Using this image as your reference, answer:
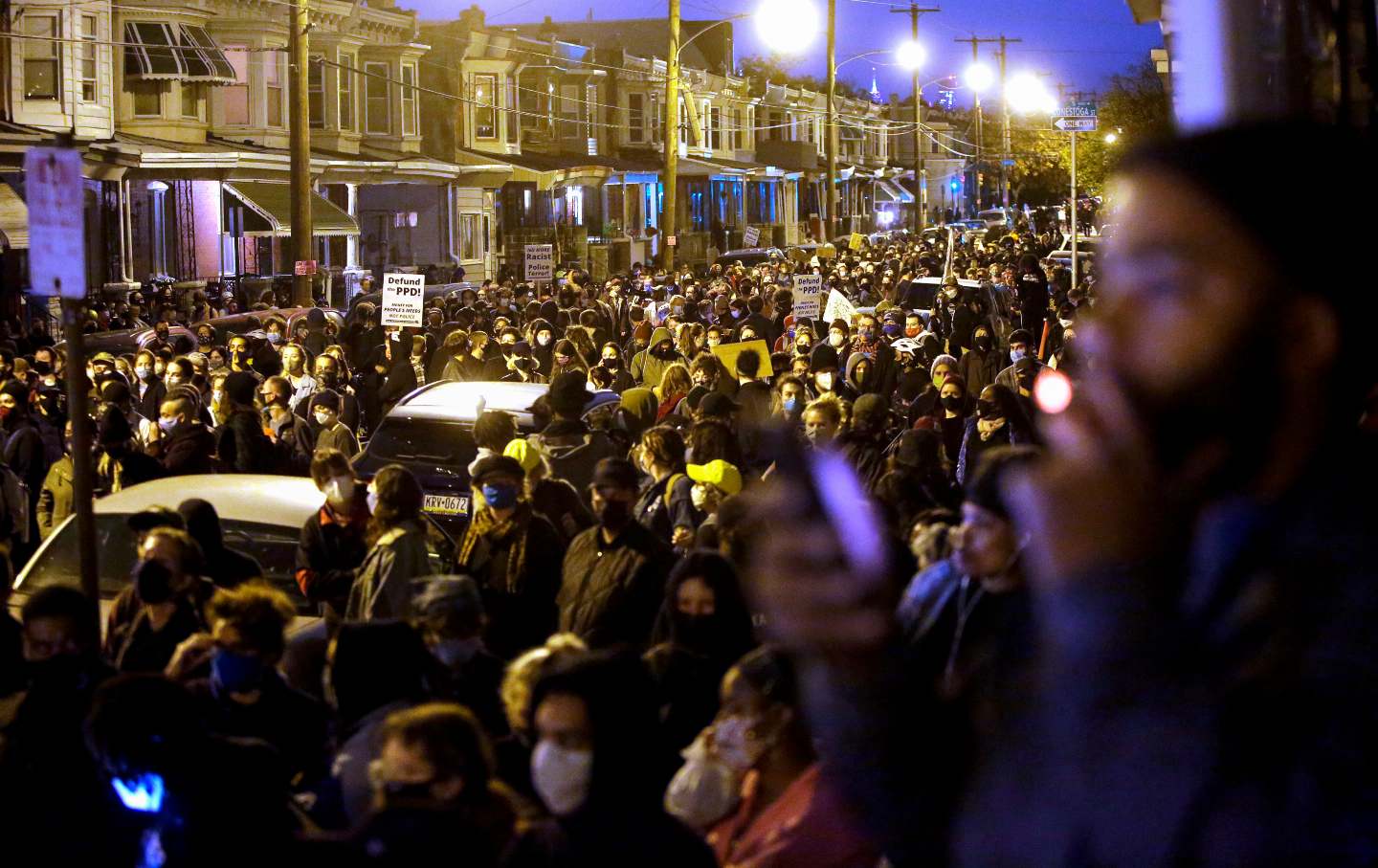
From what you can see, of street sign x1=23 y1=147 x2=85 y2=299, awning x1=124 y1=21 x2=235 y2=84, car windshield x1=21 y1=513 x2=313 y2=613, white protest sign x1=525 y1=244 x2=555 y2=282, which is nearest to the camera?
street sign x1=23 y1=147 x2=85 y2=299

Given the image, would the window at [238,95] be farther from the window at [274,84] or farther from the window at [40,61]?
the window at [40,61]

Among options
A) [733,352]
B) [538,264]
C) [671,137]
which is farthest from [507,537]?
[671,137]

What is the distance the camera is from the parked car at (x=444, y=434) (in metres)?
13.0

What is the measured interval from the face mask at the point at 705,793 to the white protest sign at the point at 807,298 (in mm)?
19144

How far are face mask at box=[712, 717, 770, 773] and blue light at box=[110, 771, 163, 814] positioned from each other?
1.33m

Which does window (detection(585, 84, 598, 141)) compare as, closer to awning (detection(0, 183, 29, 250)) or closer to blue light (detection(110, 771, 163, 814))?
awning (detection(0, 183, 29, 250))

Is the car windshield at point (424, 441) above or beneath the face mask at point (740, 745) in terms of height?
above

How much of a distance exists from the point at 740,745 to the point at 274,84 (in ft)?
148

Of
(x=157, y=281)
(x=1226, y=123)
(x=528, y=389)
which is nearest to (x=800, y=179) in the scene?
(x=157, y=281)

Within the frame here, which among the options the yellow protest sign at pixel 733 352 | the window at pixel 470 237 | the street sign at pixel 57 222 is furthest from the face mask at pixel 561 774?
the window at pixel 470 237

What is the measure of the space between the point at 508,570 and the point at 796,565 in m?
6.74

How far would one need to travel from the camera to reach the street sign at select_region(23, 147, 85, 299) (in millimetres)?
7148

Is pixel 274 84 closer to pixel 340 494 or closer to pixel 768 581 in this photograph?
pixel 340 494

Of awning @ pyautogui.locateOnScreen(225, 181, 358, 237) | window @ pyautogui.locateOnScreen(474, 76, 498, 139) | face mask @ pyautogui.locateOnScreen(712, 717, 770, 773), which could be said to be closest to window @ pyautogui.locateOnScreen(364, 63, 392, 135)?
awning @ pyautogui.locateOnScreen(225, 181, 358, 237)
